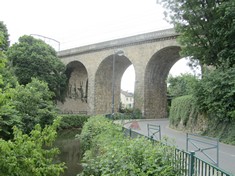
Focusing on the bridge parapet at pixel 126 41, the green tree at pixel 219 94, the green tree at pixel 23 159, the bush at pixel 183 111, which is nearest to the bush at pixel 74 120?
the bridge parapet at pixel 126 41

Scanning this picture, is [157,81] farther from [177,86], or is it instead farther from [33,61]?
[33,61]

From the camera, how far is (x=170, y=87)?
40594 mm

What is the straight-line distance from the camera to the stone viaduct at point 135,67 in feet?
82.9

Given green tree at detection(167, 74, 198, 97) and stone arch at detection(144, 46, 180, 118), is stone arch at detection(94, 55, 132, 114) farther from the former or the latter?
green tree at detection(167, 74, 198, 97)

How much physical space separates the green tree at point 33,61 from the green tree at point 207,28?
626 inches

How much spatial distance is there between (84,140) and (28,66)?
1582 cm

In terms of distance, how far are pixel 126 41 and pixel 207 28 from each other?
1396cm

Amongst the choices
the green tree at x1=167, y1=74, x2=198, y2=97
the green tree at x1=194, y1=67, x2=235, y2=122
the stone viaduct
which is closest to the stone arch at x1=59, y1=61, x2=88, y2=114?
the stone viaduct

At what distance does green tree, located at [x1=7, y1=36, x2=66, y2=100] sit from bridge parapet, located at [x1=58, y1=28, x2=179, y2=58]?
4104 millimetres

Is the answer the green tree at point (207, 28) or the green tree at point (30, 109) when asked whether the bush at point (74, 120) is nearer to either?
the green tree at point (30, 109)

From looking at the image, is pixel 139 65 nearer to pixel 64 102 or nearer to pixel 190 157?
pixel 64 102

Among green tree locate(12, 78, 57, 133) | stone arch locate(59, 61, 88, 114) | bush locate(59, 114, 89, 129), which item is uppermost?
stone arch locate(59, 61, 88, 114)

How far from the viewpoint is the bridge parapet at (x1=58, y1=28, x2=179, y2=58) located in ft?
78.1

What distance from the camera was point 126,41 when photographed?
27.3 m
